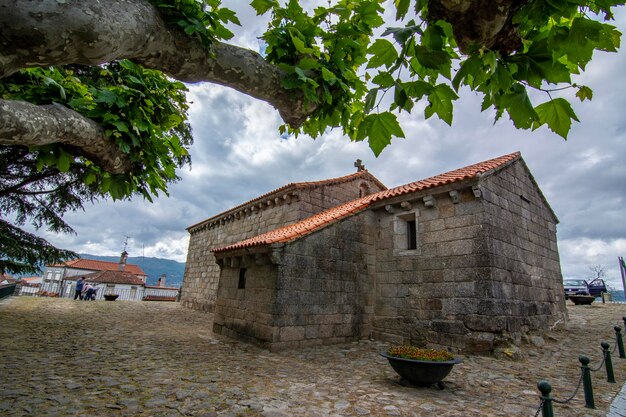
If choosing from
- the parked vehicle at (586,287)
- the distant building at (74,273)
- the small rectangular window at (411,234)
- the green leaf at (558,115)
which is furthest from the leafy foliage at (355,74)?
the distant building at (74,273)

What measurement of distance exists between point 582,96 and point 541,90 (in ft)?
1.28

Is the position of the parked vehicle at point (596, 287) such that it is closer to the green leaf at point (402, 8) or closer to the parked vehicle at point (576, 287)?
the parked vehicle at point (576, 287)

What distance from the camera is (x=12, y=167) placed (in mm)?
10172

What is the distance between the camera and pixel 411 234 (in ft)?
31.3

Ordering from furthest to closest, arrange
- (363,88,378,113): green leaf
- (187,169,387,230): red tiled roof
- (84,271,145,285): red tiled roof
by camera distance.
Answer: (84,271,145,285): red tiled roof < (187,169,387,230): red tiled roof < (363,88,378,113): green leaf

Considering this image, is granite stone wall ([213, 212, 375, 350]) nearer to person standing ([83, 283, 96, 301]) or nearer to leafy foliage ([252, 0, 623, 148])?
leafy foliage ([252, 0, 623, 148])

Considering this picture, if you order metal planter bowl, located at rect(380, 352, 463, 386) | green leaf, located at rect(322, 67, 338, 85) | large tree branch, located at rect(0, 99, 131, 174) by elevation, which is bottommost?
metal planter bowl, located at rect(380, 352, 463, 386)

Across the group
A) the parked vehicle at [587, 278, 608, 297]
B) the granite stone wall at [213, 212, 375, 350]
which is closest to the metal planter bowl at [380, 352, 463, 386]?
the granite stone wall at [213, 212, 375, 350]

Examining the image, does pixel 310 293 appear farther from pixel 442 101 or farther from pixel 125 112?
pixel 442 101

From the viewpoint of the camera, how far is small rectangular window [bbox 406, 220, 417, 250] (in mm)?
9336

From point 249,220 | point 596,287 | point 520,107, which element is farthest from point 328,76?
point 596,287

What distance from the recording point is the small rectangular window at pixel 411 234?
30.6ft

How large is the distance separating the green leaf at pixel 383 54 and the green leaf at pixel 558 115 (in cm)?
70

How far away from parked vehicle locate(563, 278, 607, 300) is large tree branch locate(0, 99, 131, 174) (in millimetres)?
23523
